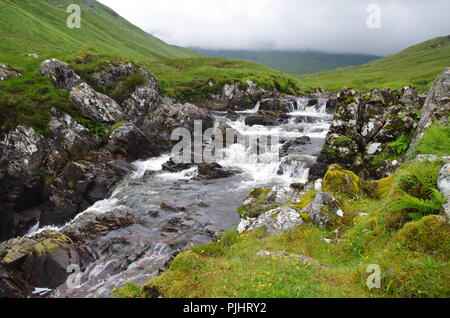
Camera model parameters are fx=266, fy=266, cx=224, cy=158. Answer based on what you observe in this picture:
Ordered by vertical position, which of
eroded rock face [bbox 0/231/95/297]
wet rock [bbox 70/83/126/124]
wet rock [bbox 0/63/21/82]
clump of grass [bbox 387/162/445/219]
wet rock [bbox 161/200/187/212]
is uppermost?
wet rock [bbox 0/63/21/82]

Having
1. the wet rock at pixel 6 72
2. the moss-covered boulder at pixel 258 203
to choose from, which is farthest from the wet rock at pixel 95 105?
the moss-covered boulder at pixel 258 203

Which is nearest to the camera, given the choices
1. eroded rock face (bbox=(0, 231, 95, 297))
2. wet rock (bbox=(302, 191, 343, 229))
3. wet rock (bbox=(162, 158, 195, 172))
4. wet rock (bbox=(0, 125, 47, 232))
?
wet rock (bbox=(302, 191, 343, 229))

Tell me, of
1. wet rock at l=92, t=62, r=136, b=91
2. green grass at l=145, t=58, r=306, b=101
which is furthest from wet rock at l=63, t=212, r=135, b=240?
green grass at l=145, t=58, r=306, b=101

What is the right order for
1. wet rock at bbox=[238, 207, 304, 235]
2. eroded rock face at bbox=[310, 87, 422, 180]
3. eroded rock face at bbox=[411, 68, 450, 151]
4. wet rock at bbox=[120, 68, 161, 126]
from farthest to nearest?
wet rock at bbox=[120, 68, 161, 126] < eroded rock face at bbox=[310, 87, 422, 180] < eroded rock face at bbox=[411, 68, 450, 151] < wet rock at bbox=[238, 207, 304, 235]

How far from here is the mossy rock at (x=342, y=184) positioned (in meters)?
14.2

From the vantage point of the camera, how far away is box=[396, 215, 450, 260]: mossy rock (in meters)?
7.16

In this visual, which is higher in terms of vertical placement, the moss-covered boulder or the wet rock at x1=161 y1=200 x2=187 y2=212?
the moss-covered boulder

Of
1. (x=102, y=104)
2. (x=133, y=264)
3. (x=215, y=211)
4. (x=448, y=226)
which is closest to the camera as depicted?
(x=448, y=226)

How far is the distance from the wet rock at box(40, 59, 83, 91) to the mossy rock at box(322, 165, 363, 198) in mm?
38659

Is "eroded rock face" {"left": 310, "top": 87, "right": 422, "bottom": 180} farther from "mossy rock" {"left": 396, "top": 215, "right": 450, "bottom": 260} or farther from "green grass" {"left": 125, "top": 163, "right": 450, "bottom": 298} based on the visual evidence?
"mossy rock" {"left": 396, "top": 215, "right": 450, "bottom": 260}
